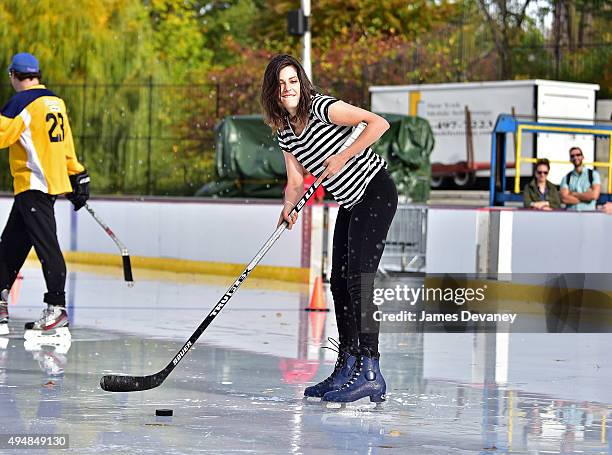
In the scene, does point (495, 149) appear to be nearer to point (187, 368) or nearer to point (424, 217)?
point (424, 217)

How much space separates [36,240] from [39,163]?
54cm

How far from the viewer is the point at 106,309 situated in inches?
585

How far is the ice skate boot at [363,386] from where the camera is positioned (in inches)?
332

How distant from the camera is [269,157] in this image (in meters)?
28.3

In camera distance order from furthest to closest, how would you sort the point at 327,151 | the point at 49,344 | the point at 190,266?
the point at 190,266, the point at 49,344, the point at 327,151

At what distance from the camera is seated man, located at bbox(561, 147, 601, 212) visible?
18219 millimetres

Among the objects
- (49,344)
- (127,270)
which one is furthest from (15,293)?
(49,344)

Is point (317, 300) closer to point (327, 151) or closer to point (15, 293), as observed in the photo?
point (15, 293)

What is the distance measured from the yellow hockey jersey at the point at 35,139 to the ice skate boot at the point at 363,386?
12.0 feet

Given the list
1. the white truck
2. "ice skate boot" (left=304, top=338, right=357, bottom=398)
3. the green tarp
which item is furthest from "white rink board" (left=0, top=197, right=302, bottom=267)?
the white truck

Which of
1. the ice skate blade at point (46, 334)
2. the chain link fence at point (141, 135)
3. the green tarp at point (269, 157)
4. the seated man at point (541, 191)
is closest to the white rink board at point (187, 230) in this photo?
the seated man at point (541, 191)

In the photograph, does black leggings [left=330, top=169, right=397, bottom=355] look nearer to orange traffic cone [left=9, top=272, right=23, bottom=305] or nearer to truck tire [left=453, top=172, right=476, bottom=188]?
orange traffic cone [left=9, top=272, right=23, bottom=305]

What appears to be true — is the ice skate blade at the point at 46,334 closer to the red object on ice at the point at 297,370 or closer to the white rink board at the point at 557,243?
the red object on ice at the point at 297,370

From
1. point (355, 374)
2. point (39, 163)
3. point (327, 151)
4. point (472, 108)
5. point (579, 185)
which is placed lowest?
point (355, 374)
